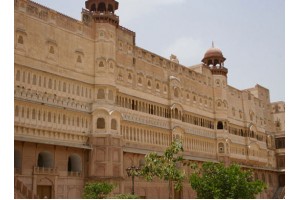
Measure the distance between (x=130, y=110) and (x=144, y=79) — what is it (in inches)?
174

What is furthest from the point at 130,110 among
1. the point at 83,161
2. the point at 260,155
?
the point at 260,155

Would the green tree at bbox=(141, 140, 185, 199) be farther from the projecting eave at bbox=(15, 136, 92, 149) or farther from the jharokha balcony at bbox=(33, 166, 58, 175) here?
the jharokha balcony at bbox=(33, 166, 58, 175)

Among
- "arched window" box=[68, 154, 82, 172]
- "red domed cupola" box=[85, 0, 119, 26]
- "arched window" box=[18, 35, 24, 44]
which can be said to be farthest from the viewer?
"red domed cupola" box=[85, 0, 119, 26]

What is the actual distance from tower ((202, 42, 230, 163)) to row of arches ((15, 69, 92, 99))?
66.2ft

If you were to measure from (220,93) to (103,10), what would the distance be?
20.1 metres

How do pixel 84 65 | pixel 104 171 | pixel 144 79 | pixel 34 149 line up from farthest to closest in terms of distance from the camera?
pixel 144 79 → pixel 84 65 → pixel 104 171 → pixel 34 149

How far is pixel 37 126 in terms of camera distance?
3020cm

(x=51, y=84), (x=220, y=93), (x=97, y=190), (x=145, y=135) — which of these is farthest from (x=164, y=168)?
(x=220, y=93)

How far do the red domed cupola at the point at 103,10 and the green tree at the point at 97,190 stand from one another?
1530 centimetres

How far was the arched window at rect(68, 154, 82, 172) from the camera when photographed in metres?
33.1

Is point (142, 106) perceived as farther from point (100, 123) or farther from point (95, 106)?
point (95, 106)

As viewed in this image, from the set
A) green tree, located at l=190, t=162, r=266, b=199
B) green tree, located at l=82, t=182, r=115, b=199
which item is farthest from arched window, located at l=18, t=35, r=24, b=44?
green tree, located at l=190, t=162, r=266, b=199

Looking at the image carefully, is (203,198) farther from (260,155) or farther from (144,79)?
(260,155)

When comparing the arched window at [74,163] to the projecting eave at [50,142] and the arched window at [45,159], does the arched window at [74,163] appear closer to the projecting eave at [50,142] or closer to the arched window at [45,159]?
the projecting eave at [50,142]
